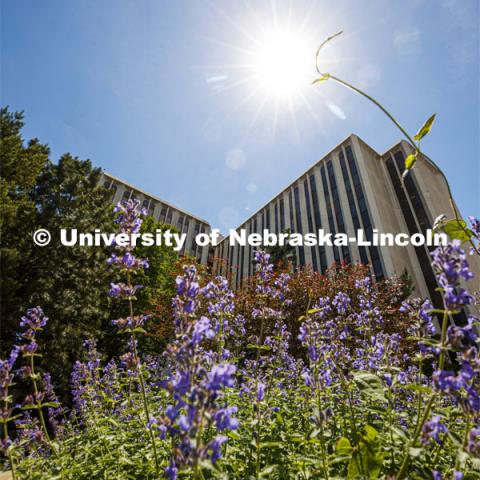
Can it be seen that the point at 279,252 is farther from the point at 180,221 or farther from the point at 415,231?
the point at 180,221

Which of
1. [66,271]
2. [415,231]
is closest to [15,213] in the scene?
[66,271]

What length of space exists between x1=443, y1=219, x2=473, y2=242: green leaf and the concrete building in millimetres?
48782

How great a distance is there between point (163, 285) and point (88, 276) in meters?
9.02

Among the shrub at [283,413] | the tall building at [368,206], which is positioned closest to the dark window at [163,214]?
the tall building at [368,206]

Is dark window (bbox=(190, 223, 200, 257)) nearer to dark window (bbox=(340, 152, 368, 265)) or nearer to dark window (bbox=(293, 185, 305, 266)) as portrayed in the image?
dark window (bbox=(293, 185, 305, 266))

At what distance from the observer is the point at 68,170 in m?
17.0

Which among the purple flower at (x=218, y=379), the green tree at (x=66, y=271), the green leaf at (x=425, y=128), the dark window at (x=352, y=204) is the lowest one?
the purple flower at (x=218, y=379)

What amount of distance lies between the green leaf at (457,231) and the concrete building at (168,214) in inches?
1921

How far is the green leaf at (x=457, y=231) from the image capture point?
5.37 feet

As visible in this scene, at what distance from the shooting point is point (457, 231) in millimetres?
1668

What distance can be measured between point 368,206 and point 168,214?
38.7 m

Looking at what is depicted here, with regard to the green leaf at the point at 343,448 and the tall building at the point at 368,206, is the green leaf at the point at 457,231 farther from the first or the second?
the tall building at the point at 368,206

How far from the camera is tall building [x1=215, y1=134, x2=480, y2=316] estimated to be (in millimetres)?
30422

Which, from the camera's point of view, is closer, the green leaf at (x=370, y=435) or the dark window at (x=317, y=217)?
the green leaf at (x=370, y=435)
